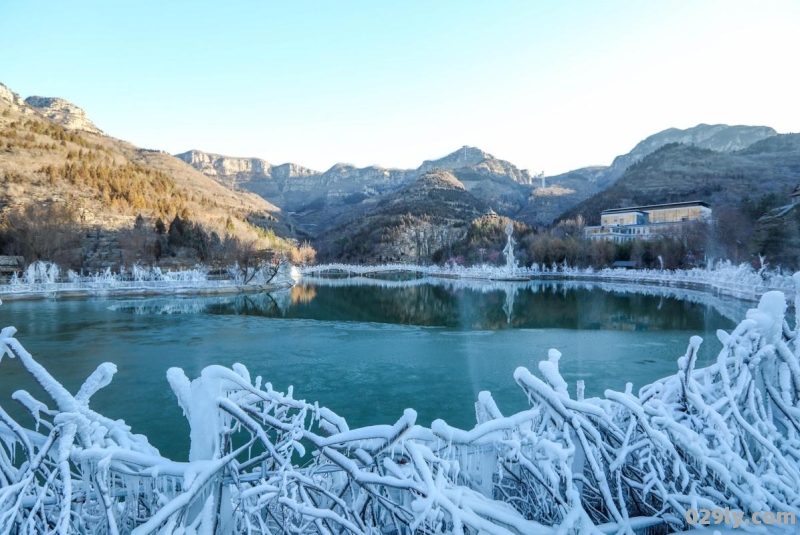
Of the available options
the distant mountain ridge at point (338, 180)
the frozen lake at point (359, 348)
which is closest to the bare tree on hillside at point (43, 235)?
the frozen lake at point (359, 348)

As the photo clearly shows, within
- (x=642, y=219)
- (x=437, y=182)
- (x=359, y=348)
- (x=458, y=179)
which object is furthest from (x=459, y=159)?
(x=359, y=348)

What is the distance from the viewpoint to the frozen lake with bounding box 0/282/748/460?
7387 mm

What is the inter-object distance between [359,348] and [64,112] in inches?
4809

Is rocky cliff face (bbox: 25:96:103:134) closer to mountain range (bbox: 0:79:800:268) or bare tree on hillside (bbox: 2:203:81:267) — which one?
mountain range (bbox: 0:79:800:268)

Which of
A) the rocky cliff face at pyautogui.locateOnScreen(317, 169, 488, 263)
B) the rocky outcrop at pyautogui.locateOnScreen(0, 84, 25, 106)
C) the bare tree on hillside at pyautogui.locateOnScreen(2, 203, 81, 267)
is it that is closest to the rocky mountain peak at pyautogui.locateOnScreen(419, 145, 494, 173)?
the rocky cliff face at pyautogui.locateOnScreen(317, 169, 488, 263)

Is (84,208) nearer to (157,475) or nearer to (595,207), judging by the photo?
(157,475)

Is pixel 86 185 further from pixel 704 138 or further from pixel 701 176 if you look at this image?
pixel 704 138

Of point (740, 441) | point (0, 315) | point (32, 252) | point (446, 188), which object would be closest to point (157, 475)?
point (740, 441)

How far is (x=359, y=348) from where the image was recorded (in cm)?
1188

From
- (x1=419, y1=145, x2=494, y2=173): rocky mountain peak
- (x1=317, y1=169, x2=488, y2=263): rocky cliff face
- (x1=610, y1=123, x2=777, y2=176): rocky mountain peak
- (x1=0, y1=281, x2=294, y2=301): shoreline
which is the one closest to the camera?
(x1=0, y1=281, x2=294, y2=301): shoreline

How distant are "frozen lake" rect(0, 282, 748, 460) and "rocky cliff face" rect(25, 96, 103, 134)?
98.5 meters

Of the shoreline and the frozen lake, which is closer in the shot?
the frozen lake

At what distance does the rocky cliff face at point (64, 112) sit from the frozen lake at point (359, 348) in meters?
98.5

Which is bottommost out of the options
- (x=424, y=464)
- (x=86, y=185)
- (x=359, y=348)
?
(x=359, y=348)
